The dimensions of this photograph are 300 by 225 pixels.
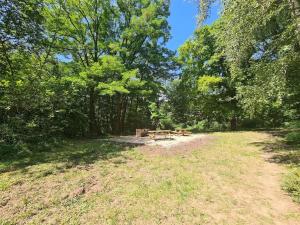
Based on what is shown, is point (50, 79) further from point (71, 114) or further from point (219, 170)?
point (219, 170)

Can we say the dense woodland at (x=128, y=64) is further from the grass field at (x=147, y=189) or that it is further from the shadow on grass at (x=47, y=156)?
the grass field at (x=147, y=189)

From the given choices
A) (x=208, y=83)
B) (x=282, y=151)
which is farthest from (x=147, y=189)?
(x=208, y=83)

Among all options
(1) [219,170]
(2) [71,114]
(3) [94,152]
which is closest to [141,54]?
(2) [71,114]

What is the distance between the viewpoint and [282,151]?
31.1ft

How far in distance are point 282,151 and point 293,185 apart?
426 centimetres

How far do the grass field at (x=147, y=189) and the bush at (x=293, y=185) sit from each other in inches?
6.0

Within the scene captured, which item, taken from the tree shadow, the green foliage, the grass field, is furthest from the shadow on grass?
the green foliage

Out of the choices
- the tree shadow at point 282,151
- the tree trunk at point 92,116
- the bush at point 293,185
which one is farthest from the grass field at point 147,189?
the tree trunk at point 92,116

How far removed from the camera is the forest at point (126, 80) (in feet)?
19.8

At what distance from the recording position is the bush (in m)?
5.28

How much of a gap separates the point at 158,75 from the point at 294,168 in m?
14.4

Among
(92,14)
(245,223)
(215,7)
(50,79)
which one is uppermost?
(92,14)

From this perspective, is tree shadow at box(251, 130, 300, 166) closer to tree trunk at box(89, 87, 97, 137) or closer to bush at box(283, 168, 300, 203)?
bush at box(283, 168, 300, 203)

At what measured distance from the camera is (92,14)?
628 inches
